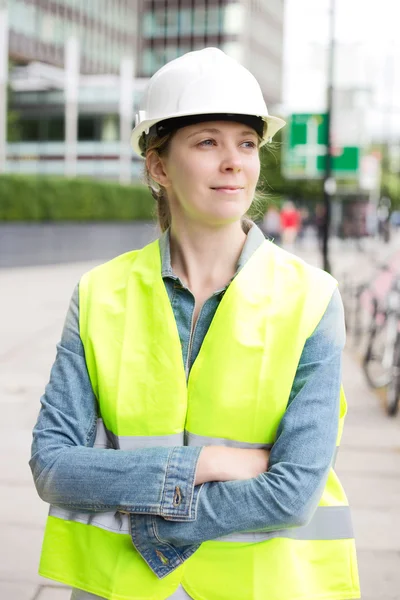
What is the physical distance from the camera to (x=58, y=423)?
1.82 metres

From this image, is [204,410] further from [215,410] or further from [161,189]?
[161,189]

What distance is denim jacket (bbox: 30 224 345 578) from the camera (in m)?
1.67

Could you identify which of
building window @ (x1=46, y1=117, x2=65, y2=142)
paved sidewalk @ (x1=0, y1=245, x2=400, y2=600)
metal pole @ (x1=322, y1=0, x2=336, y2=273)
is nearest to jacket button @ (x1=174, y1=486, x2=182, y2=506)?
paved sidewalk @ (x1=0, y1=245, x2=400, y2=600)

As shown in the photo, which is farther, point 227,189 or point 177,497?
point 227,189

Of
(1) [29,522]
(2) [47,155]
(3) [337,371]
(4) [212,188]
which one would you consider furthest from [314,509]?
(2) [47,155]

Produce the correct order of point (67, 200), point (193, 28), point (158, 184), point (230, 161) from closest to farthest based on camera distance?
point (230, 161) → point (158, 184) → point (67, 200) → point (193, 28)

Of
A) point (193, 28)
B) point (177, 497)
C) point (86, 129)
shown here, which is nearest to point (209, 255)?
point (177, 497)

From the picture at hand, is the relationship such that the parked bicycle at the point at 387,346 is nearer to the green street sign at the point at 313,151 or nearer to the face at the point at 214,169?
the face at the point at 214,169

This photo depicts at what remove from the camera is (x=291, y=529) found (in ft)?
5.78

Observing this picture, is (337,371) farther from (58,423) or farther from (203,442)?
(58,423)

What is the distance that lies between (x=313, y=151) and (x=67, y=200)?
8454 millimetres

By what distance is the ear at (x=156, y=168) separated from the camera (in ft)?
6.38

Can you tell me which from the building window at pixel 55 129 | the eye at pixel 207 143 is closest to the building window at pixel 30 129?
the building window at pixel 55 129

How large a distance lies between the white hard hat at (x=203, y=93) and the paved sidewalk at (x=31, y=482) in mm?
2476
